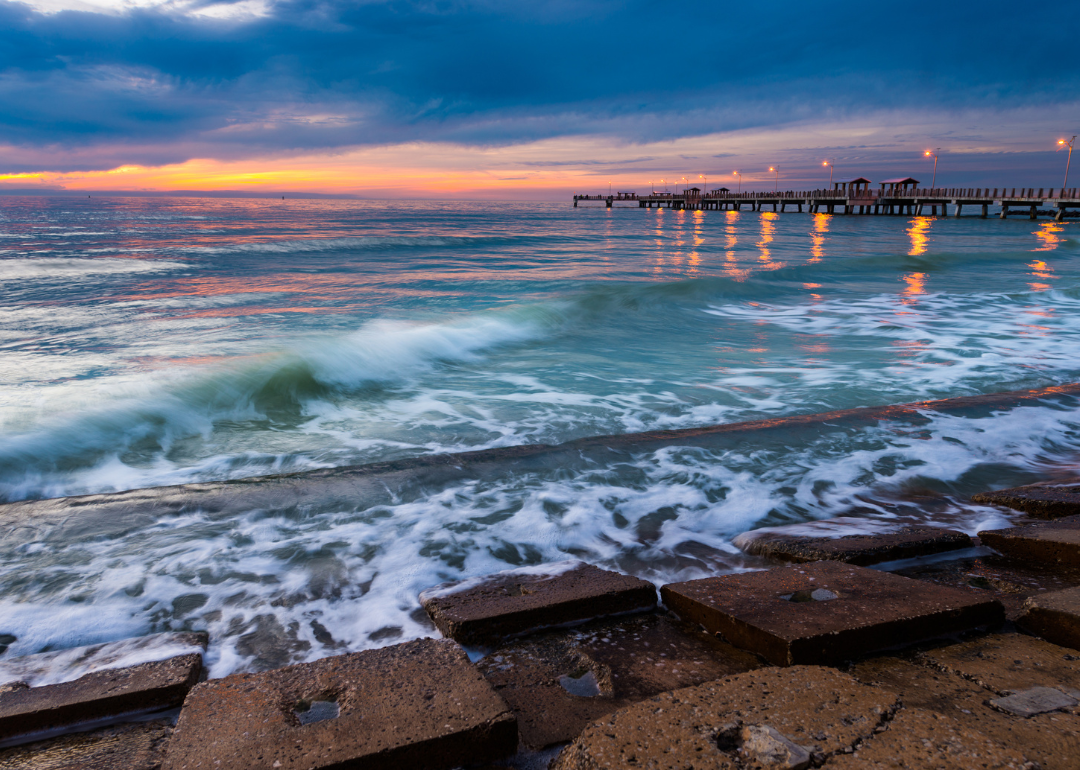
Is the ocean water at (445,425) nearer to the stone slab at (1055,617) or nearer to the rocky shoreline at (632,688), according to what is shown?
the rocky shoreline at (632,688)

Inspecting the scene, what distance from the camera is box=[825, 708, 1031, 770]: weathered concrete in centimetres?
142

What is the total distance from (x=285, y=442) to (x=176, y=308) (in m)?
8.61

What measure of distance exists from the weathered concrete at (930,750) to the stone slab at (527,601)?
998 mm

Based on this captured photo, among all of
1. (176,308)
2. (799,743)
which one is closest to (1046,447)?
(799,743)

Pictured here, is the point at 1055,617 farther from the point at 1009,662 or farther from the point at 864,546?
the point at 864,546

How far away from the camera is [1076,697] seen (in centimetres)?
176

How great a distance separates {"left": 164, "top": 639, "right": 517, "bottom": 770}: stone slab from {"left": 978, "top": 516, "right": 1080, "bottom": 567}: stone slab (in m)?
2.59

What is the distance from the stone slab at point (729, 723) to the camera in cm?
147

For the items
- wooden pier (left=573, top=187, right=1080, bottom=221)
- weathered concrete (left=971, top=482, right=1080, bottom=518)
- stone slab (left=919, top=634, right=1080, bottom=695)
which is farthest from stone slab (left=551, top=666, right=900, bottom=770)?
wooden pier (left=573, top=187, right=1080, bottom=221)

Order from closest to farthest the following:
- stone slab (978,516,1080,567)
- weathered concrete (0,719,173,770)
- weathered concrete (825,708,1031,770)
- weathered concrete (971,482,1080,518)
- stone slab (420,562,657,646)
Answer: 1. weathered concrete (825,708,1031,770)
2. weathered concrete (0,719,173,770)
3. stone slab (420,562,657,646)
4. stone slab (978,516,1080,567)
5. weathered concrete (971,482,1080,518)

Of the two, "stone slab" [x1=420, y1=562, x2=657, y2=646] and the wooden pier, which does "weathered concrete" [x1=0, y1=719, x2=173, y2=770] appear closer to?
"stone slab" [x1=420, y1=562, x2=657, y2=646]

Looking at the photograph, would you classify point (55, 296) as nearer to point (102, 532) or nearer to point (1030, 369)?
point (102, 532)

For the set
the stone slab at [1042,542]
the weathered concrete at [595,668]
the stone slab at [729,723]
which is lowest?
the stone slab at [1042,542]

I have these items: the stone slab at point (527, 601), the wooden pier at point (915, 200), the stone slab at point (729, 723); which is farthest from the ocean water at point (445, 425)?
the wooden pier at point (915, 200)
